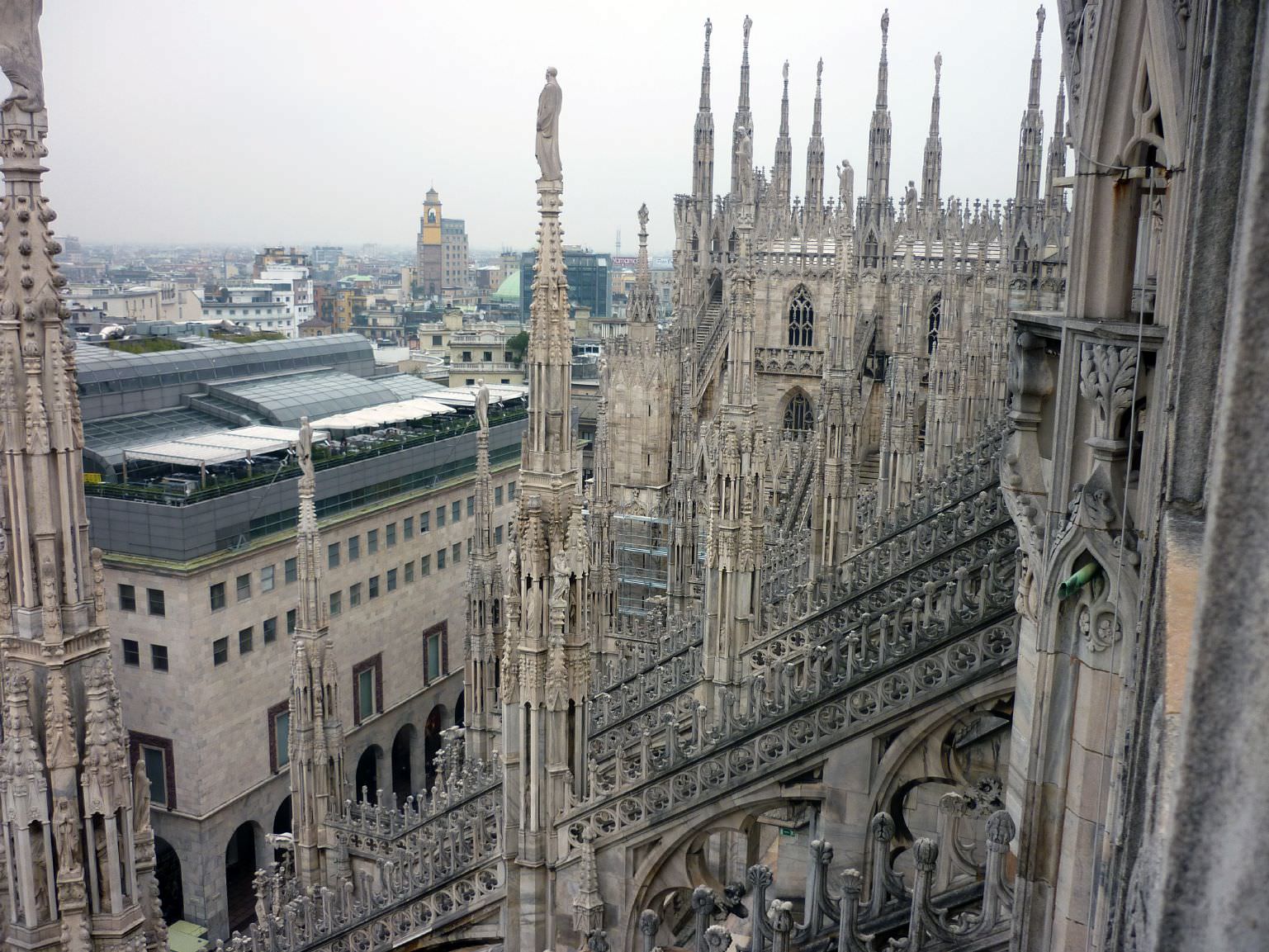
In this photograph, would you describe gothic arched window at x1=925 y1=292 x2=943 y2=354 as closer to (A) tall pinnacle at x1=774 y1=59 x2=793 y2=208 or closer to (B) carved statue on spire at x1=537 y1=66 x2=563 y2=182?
(A) tall pinnacle at x1=774 y1=59 x2=793 y2=208

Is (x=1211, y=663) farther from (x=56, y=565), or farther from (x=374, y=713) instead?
(x=374, y=713)

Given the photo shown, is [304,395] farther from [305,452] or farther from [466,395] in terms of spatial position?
[305,452]

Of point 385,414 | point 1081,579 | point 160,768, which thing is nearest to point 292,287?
point 385,414

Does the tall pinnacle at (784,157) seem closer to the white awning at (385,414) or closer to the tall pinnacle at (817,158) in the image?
the tall pinnacle at (817,158)

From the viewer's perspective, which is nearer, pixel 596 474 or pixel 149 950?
pixel 149 950

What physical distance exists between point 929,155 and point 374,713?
32421 mm

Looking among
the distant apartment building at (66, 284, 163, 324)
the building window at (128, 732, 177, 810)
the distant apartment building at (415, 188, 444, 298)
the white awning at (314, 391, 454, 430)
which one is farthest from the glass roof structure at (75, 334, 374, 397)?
the distant apartment building at (415, 188, 444, 298)

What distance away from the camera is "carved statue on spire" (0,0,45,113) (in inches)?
286

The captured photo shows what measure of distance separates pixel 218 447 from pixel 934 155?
31865 millimetres

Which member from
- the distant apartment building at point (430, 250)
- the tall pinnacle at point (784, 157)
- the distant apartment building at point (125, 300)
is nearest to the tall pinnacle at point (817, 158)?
the tall pinnacle at point (784, 157)

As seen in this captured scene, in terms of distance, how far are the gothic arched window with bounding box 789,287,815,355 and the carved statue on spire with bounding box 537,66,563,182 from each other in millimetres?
35085

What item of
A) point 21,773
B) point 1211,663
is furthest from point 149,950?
point 1211,663

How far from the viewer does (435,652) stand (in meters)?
39.6

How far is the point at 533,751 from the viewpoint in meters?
11.1
